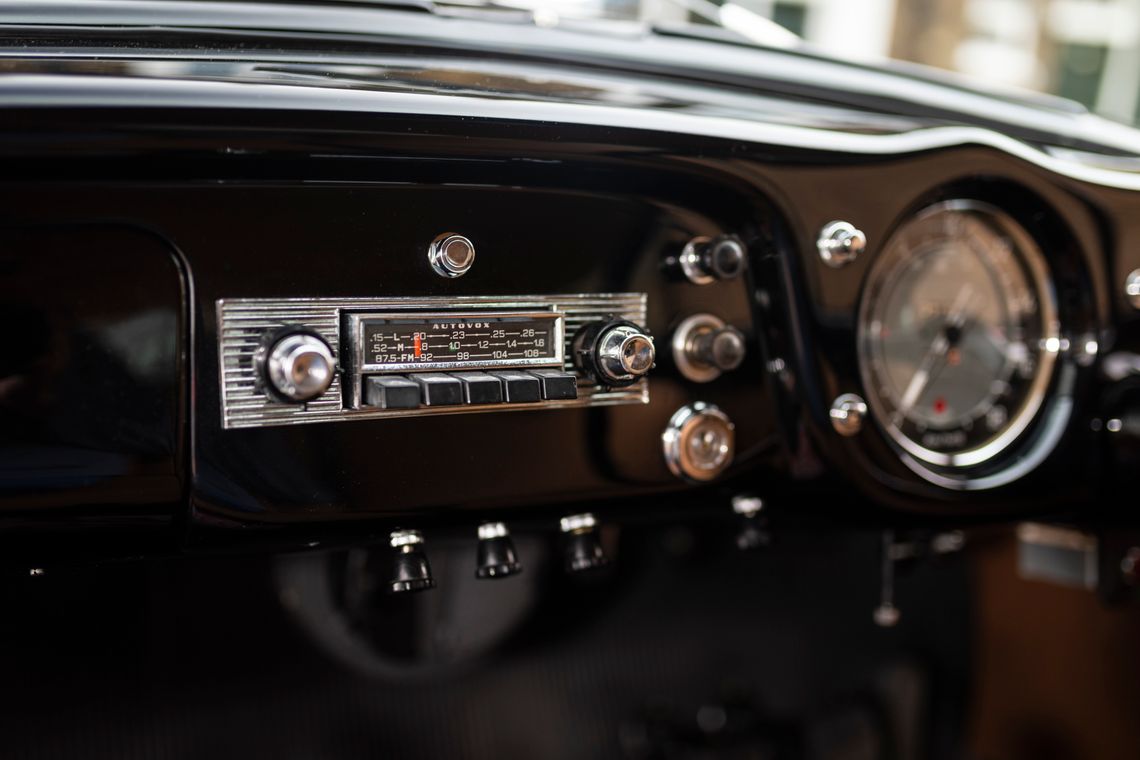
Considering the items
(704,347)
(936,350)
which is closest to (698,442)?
(704,347)

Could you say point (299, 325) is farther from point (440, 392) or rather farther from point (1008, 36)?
point (1008, 36)

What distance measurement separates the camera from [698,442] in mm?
928

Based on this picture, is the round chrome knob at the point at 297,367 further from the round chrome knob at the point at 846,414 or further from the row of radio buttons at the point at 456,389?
the round chrome knob at the point at 846,414

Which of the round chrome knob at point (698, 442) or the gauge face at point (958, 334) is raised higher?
the gauge face at point (958, 334)

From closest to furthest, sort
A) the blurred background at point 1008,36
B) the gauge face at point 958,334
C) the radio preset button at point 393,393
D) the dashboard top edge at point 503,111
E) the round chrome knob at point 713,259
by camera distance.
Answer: the dashboard top edge at point 503,111 < the radio preset button at point 393,393 < the round chrome knob at point 713,259 < the gauge face at point 958,334 < the blurred background at point 1008,36

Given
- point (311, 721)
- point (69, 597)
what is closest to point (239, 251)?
point (69, 597)

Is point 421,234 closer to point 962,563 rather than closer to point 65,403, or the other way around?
point 65,403

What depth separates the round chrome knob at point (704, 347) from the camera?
917 millimetres

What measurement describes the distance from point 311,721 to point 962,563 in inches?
41.0

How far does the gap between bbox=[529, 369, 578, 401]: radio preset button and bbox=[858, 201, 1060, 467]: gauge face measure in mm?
317

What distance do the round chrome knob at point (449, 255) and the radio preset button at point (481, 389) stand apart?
0.08 meters

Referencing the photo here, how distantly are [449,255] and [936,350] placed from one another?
1.78ft

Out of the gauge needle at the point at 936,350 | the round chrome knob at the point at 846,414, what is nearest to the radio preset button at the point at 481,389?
the round chrome knob at the point at 846,414

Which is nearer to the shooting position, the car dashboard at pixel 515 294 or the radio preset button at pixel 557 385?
the car dashboard at pixel 515 294
